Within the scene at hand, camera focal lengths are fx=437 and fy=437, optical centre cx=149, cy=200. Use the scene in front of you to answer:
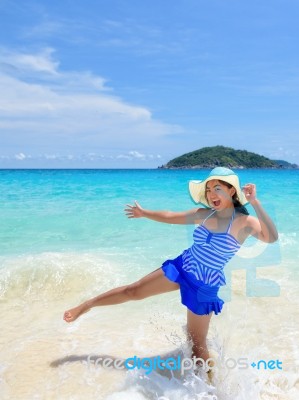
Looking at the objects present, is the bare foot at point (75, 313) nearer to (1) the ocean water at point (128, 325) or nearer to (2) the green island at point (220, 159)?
(1) the ocean water at point (128, 325)

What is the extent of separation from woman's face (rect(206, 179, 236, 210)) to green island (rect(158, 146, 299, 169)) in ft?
272

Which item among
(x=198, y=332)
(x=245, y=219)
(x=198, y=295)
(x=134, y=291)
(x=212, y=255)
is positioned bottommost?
(x=198, y=332)

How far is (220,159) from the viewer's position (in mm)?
92688

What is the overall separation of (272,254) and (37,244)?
5024 mm

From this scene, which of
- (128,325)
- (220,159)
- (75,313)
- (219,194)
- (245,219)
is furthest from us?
(220,159)

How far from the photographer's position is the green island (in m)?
96.1


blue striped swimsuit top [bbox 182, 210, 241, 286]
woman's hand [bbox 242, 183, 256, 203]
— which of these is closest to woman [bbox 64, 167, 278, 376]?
blue striped swimsuit top [bbox 182, 210, 241, 286]

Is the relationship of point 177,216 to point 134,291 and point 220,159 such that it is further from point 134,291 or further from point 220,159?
point 220,159

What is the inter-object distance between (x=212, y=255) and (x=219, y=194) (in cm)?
49

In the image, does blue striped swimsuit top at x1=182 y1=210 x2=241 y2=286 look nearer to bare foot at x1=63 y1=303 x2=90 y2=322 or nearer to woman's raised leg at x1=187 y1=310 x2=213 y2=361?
woman's raised leg at x1=187 y1=310 x2=213 y2=361

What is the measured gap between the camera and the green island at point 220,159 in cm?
9611

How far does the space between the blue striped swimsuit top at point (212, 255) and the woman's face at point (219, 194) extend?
0.13 metres

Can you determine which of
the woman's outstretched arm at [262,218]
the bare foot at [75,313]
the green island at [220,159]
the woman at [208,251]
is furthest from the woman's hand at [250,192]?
the green island at [220,159]

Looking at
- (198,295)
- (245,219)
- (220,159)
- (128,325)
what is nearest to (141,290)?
(198,295)
